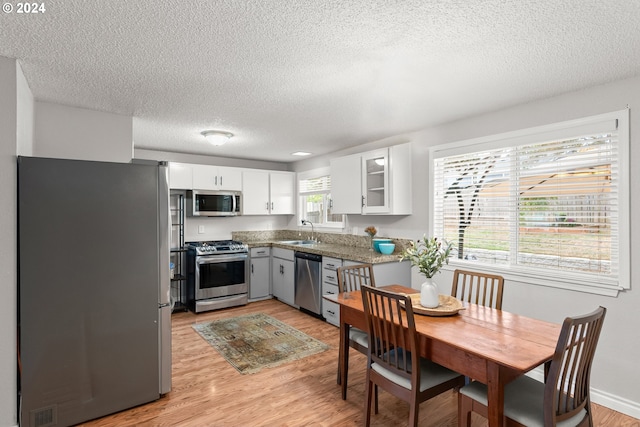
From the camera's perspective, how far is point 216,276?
494 centimetres

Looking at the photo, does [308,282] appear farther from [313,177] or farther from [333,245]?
[313,177]

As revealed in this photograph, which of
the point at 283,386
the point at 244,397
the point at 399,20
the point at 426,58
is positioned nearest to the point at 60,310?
the point at 244,397

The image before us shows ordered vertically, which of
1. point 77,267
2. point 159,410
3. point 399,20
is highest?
point 399,20

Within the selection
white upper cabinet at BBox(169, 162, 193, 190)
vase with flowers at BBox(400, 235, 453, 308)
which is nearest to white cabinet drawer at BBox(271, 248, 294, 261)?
white upper cabinet at BBox(169, 162, 193, 190)

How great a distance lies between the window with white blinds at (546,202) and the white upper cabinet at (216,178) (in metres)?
3.24

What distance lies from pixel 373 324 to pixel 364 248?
259 cm

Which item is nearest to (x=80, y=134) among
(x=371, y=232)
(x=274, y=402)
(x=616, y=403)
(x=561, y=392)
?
(x=274, y=402)

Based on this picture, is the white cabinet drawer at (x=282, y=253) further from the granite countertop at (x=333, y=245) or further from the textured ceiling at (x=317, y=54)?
the textured ceiling at (x=317, y=54)

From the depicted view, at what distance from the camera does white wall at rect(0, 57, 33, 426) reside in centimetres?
210

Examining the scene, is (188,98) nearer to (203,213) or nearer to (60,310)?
(60,310)

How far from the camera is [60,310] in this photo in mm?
2252

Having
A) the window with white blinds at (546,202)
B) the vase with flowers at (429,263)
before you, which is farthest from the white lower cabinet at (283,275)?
the vase with flowers at (429,263)

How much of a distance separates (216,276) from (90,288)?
104 inches

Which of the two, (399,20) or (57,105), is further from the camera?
(57,105)
